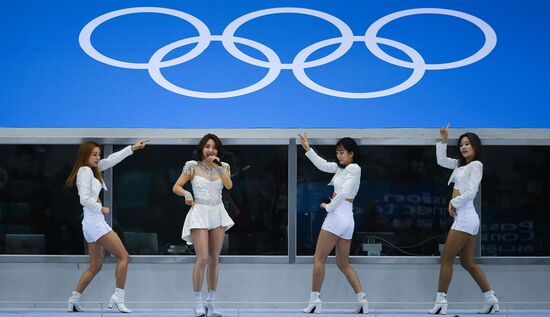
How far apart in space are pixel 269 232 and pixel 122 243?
1599 millimetres

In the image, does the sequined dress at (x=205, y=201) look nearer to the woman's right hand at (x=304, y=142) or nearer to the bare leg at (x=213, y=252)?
the bare leg at (x=213, y=252)

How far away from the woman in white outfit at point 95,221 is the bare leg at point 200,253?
0.83 metres

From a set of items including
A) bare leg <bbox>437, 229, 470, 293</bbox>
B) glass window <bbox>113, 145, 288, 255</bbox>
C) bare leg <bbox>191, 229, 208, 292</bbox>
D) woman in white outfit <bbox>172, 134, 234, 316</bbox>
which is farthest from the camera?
glass window <bbox>113, 145, 288, 255</bbox>

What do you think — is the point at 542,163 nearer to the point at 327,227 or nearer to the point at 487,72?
the point at 487,72

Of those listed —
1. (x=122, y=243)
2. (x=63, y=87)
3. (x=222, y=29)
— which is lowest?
(x=122, y=243)

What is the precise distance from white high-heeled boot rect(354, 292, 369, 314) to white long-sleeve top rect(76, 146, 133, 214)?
109 inches

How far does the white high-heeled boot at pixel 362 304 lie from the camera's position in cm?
1012

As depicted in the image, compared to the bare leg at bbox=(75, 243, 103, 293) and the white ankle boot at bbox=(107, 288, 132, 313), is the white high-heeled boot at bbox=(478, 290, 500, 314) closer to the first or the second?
the white ankle boot at bbox=(107, 288, 132, 313)

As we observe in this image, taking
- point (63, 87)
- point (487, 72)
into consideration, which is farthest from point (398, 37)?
point (63, 87)

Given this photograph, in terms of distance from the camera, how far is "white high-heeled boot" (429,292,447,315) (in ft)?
33.1

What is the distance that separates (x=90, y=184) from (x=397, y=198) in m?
3.32

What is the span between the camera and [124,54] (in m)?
11.2

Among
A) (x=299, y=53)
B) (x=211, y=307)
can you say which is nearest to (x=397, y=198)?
(x=299, y=53)

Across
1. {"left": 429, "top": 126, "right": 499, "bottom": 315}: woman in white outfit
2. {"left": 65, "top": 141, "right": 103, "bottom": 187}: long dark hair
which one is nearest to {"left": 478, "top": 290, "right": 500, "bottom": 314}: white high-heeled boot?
{"left": 429, "top": 126, "right": 499, "bottom": 315}: woman in white outfit
